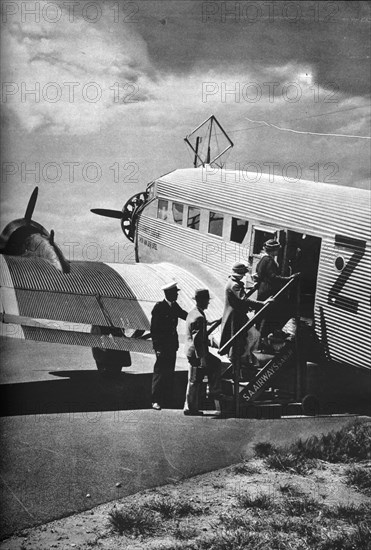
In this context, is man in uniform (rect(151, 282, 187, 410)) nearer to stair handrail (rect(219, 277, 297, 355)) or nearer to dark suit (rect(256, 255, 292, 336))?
stair handrail (rect(219, 277, 297, 355))

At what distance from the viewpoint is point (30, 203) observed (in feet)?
13.1

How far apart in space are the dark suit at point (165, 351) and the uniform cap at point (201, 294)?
165mm

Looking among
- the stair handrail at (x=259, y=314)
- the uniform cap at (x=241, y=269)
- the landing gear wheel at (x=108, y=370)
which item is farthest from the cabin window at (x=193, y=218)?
the landing gear wheel at (x=108, y=370)

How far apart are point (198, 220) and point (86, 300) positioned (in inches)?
47.5

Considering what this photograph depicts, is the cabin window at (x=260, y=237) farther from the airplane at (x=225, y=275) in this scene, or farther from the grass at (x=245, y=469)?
the grass at (x=245, y=469)

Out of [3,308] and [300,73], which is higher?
[300,73]

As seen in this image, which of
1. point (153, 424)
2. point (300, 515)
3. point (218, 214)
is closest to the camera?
point (300, 515)

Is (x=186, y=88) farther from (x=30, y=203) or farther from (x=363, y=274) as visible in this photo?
(x=363, y=274)

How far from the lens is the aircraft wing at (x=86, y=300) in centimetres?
409

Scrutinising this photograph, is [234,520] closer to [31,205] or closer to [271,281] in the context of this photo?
[271,281]

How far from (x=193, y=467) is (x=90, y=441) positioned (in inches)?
32.4

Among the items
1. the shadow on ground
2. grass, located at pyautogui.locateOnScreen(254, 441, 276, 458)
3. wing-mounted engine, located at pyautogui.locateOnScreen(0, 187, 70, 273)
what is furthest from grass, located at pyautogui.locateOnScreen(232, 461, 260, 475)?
wing-mounted engine, located at pyautogui.locateOnScreen(0, 187, 70, 273)

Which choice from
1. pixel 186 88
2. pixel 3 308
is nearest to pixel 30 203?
pixel 3 308

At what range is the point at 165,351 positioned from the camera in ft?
13.7
